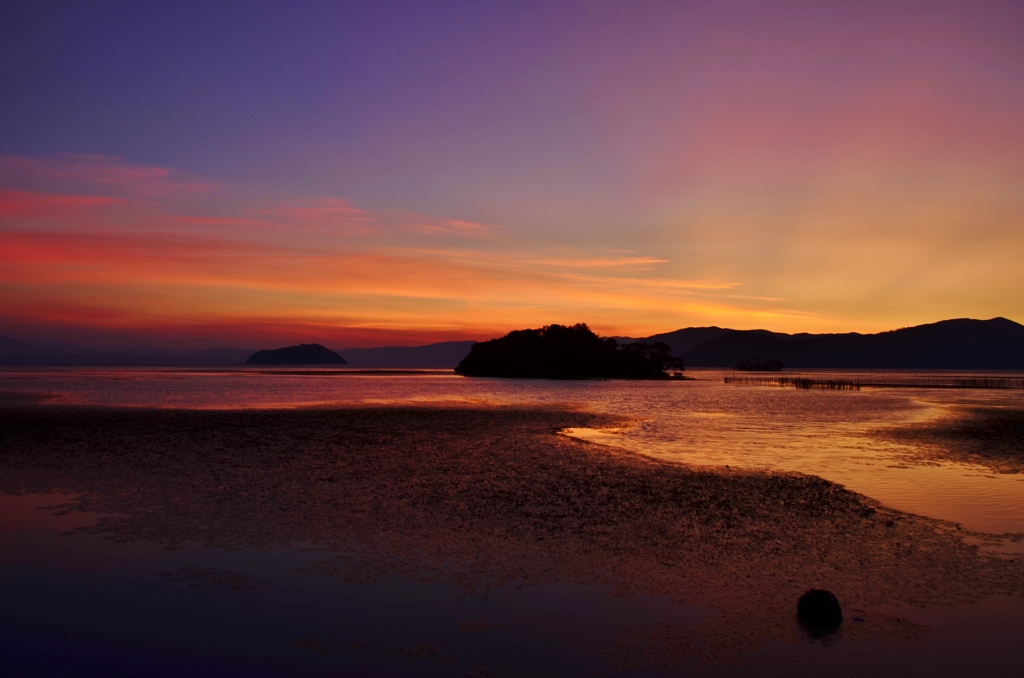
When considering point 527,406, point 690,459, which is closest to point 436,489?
point 690,459

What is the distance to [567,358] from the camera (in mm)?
151750

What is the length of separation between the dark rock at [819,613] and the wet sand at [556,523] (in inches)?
6.8

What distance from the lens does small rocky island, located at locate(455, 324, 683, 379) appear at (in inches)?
6038

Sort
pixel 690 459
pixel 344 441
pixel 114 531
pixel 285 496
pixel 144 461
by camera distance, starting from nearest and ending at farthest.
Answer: pixel 114 531 < pixel 285 496 < pixel 144 461 < pixel 690 459 < pixel 344 441

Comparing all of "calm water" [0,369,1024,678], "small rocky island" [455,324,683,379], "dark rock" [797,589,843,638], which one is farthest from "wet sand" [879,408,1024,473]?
"small rocky island" [455,324,683,379]

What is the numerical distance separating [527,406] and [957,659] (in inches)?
1714

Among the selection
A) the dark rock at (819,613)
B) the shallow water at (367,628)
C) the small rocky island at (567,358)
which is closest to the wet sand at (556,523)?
the dark rock at (819,613)

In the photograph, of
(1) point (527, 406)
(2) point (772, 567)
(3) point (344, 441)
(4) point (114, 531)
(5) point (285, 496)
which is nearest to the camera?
(2) point (772, 567)

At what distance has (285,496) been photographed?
16.6 metres

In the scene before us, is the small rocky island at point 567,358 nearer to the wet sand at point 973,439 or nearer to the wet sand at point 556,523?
the wet sand at point 973,439

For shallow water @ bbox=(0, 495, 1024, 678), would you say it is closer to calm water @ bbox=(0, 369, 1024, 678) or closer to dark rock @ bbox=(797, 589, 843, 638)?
calm water @ bbox=(0, 369, 1024, 678)

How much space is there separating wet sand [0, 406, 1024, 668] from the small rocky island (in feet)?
416

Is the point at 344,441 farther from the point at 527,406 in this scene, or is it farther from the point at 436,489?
the point at 527,406

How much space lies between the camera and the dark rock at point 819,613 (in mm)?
8789
